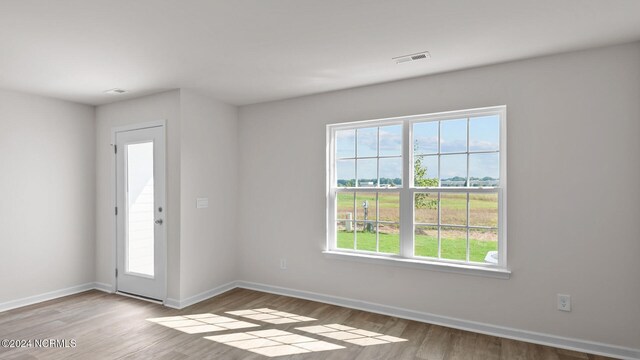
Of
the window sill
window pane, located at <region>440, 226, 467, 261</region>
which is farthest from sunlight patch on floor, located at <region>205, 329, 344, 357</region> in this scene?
window pane, located at <region>440, 226, 467, 261</region>

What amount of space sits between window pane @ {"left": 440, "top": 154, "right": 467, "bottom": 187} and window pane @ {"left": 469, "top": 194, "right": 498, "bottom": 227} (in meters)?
0.20

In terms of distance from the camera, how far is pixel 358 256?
376cm

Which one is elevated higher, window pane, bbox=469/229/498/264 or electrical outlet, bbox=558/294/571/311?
window pane, bbox=469/229/498/264

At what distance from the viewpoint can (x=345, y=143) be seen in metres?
4.03

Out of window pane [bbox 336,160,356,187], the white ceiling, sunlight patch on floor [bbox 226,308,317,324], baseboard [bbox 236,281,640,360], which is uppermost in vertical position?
the white ceiling

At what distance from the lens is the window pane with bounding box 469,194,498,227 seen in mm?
3242

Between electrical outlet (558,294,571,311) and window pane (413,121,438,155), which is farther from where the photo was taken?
window pane (413,121,438,155)

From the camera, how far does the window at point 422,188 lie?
327cm

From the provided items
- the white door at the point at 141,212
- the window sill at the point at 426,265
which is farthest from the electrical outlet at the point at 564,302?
the white door at the point at 141,212

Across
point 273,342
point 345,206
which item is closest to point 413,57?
point 345,206

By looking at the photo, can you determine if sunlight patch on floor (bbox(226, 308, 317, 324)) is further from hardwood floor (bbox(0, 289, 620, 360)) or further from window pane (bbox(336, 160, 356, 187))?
window pane (bbox(336, 160, 356, 187))

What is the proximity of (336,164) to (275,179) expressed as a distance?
87 centimetres

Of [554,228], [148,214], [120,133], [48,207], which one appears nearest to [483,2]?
[554,228]

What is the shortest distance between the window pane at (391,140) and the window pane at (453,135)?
1.49 feet
